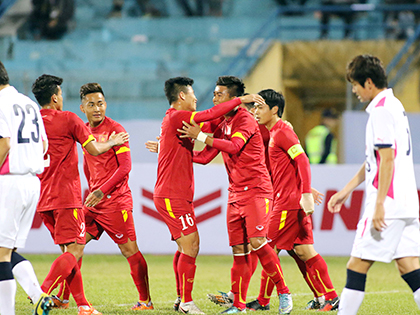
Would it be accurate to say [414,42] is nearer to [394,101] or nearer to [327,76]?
[327,76]

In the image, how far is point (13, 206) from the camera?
4.74 metres

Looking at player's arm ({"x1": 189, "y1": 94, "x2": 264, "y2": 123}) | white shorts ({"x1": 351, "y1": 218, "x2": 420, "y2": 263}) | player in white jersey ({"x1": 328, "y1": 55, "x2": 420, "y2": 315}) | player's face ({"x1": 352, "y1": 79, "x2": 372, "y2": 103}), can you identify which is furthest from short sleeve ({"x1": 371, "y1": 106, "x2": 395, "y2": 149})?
player's arm ({"x1": 189, "y1": 94, "x2": 264, "y2": 123})

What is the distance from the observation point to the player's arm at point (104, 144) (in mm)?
5707

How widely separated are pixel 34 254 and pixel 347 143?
18.6 ft

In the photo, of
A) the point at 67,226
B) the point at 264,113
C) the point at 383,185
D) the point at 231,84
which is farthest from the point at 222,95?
the point at 383,185

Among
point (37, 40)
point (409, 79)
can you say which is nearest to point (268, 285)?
point (409, 79)

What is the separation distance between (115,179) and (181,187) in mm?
653

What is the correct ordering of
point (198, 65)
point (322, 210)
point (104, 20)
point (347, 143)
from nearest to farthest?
point (322, 210) → point (347, 143) → point (198, 65) → point (104, 20)

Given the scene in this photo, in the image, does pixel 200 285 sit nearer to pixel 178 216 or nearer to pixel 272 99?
pixel 178 216

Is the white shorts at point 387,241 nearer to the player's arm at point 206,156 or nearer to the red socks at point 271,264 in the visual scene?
the red socks at point 271,264

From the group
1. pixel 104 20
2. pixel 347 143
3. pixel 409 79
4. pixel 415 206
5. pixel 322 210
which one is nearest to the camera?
pixel 415 206

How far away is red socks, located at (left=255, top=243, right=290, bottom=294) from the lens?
5.91 m

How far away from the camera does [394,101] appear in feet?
14.6

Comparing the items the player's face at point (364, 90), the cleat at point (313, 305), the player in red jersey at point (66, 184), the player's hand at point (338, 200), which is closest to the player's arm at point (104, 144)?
the player in red jersey at point (66, 184)
